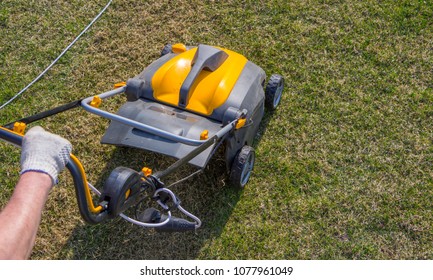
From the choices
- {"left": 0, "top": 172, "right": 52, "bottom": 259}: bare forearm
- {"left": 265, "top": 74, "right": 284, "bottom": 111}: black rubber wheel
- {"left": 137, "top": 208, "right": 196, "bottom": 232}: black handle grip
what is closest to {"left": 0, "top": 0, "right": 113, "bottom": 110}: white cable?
{"left": 265, "top": 74, "right": 284, "bottom": 111}: black rubber wheel

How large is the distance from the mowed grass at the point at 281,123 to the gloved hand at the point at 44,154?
1130mm

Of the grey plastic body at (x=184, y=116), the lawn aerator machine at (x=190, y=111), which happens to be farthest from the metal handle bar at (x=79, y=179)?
the grey plastic body at (x=184, y=116)

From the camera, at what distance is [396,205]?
9.62 feet

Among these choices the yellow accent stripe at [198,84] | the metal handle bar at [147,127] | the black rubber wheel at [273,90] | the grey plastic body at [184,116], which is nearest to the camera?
the metal handle bar at [147,127]

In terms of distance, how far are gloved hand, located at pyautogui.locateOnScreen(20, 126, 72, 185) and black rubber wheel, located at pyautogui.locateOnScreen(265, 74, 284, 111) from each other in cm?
162

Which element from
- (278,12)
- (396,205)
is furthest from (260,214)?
(278,12)

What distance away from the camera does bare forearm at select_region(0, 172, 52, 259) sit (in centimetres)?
162

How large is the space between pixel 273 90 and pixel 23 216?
190 cm

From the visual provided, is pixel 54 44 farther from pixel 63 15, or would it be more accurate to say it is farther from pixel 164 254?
pixel 164 254

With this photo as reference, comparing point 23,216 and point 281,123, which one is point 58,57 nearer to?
point 281,123

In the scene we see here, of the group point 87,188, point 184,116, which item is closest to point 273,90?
point 184,116

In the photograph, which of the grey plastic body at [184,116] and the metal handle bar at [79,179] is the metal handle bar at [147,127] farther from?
the metal handle bar at [79,179]

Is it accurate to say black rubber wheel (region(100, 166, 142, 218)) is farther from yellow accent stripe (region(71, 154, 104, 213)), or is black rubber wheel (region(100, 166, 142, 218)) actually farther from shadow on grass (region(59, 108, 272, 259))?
shadow on grass (region(59, 108, 272, 259))

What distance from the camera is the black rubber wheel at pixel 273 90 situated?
10.5 ft
